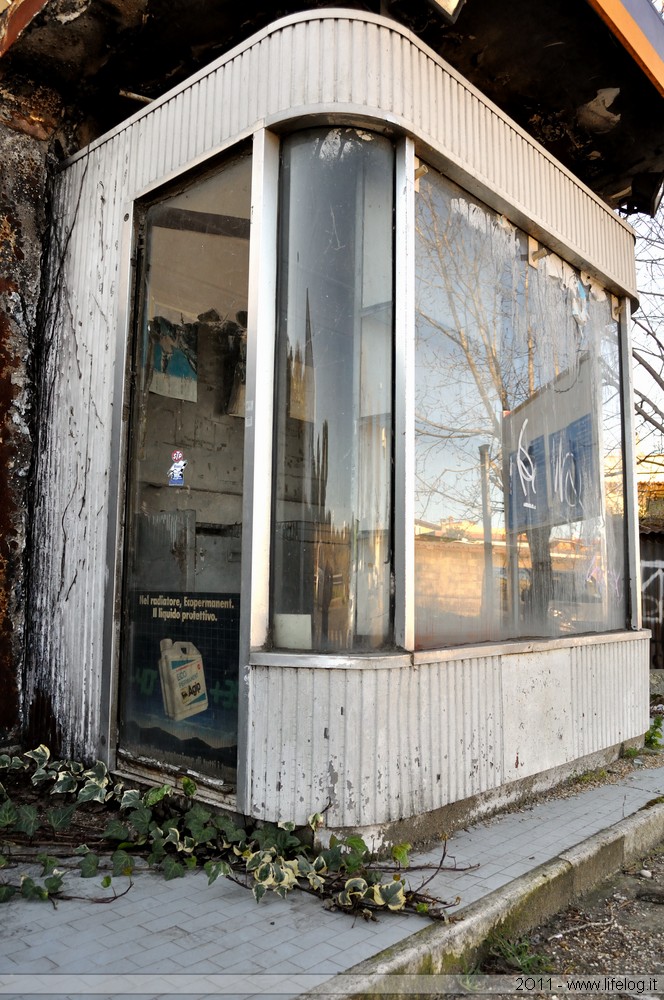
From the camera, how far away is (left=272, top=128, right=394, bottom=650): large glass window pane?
11.8 feet

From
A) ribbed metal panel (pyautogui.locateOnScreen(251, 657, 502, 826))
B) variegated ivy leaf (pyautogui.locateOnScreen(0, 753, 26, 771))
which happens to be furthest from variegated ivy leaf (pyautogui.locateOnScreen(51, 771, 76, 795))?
ribbed metal panel (pyautogui.locateOnScreen(251, 657, 502, 826))

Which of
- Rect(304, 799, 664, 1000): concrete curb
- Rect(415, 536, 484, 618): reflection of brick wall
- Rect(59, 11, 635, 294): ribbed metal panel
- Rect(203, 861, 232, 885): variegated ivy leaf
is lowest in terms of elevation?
Rect(304, 799, 664, 1000): concrete curb

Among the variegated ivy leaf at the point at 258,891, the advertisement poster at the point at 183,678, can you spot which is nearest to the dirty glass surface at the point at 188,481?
the advertisement poster at the point at 183,678

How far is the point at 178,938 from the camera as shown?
9.11ft

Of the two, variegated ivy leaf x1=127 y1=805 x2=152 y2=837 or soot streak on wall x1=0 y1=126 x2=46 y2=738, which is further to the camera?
soot streak on wall x1=0 y1=126 x2=46 y2=738

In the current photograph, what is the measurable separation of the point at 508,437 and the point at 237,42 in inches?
116

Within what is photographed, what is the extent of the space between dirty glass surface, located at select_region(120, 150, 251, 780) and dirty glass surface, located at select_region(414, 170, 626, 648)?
951 millimetres

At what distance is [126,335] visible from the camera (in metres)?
4.40

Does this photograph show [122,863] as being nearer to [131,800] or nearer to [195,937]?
[131,800]

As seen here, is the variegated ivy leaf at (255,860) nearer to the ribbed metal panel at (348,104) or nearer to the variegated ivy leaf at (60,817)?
the variegated ivy leaf at (60,817)

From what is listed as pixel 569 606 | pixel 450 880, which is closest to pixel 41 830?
pixel 450 880

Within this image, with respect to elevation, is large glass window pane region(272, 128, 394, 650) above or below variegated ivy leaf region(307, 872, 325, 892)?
above

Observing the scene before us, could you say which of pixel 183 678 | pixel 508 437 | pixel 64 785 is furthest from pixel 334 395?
pixel 64 785

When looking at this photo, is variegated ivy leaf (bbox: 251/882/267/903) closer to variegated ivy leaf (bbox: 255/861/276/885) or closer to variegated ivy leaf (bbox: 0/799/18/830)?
variegated ivy leaf (bbox: 255/861/276/885)
